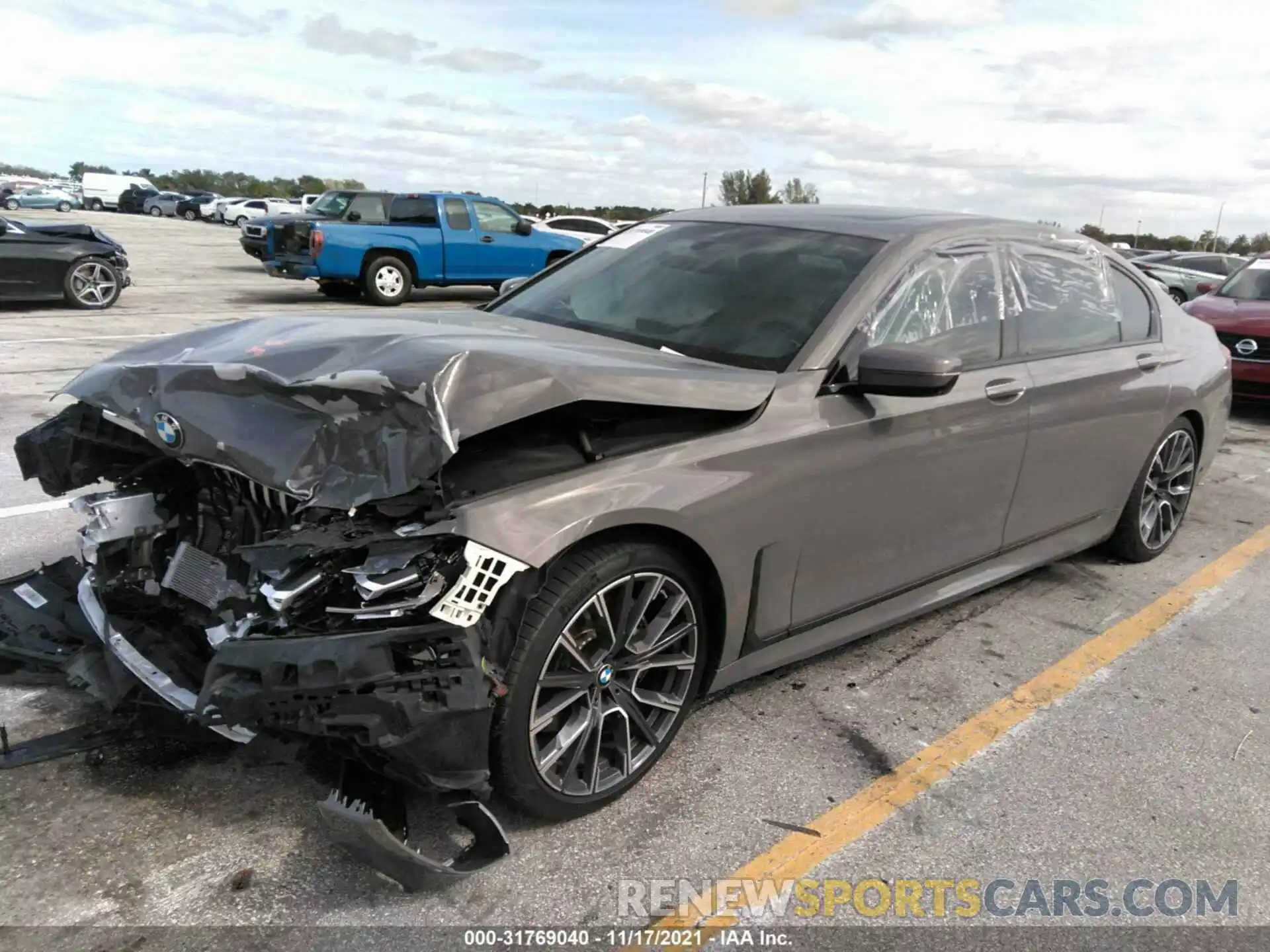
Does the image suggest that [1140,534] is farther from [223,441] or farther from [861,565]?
[223,441]

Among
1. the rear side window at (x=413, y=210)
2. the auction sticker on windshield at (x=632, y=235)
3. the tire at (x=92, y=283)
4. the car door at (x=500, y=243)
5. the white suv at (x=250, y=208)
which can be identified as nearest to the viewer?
the auction sticker on windshield at (x=632, y=235)

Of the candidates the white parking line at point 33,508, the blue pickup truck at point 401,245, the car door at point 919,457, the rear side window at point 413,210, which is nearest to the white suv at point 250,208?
the blue pickup truck at point 401,245

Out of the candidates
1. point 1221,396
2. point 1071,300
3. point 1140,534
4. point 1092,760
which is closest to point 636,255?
point 1071,300

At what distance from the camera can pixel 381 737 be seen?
2203 millimetres

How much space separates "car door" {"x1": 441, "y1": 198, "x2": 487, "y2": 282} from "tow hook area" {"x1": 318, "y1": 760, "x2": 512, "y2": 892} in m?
14.1

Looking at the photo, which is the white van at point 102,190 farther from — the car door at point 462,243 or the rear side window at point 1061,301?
the rear side window at point 1061,301

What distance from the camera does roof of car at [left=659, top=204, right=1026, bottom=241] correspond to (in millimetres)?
3639

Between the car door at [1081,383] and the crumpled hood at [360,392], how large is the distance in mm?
1465

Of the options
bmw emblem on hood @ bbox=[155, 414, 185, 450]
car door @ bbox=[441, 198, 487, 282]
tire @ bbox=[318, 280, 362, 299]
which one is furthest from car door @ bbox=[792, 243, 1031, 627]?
tire @ bbox=[318, 280, 362, 299]

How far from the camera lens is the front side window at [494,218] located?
16062 millimetres

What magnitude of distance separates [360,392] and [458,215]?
1418 centimetres

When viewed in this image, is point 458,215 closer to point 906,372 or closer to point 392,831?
point 906,372

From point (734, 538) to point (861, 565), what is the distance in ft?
2.13

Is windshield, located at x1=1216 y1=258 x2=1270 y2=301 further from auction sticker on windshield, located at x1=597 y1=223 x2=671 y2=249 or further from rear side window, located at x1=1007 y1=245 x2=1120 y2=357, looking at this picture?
auction sticker on windshield, located at x1=597 y1=223 x2=671 y2=249
